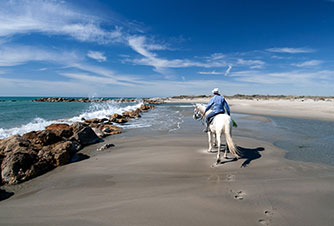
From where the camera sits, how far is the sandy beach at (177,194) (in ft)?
8.90

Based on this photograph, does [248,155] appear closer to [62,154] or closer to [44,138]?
[62,154]

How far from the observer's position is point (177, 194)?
3.46 meters

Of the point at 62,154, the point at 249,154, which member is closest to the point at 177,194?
the point at 249,154

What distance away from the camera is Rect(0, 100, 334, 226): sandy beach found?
2713mm

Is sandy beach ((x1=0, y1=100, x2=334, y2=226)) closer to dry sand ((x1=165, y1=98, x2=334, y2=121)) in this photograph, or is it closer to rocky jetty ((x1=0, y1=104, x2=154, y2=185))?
rocky jetty ((x1=0, y1=104, x2=154, y2=185))

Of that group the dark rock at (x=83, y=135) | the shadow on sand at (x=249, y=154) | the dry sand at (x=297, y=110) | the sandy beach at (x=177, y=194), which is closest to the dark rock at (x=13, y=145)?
the sandy beach at (x=177, y=194)

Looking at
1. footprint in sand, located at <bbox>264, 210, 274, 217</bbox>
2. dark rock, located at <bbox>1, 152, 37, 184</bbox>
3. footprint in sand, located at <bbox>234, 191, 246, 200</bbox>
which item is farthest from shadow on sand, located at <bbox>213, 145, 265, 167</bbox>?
dark rock, located at <bbox>1, 152, 37, 184</bbox>

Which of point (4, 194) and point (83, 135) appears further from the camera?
point (83, 135)

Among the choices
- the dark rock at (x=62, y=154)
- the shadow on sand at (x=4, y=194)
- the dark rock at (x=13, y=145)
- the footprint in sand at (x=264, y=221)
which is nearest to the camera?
the footprint in sand at (x=264, y=221)

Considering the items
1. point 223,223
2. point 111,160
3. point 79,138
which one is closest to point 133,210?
point 223,223

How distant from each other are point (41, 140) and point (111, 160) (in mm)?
3814

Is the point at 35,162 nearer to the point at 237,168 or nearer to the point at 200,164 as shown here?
the point at 200,164

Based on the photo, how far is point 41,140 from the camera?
23.6 ft

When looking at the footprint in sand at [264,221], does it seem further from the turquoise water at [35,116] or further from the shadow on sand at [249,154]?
the turquoise water at [35,116]
